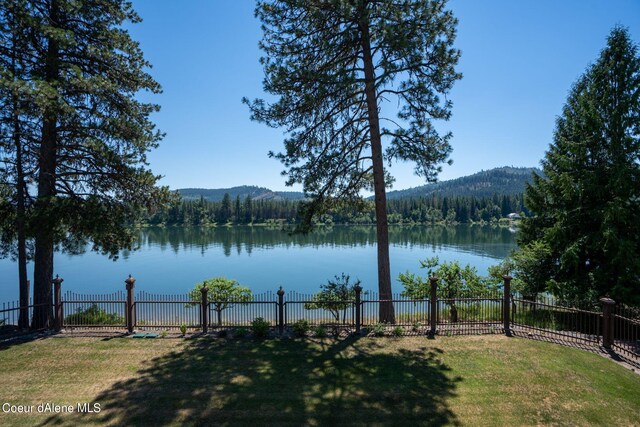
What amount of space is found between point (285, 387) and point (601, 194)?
45.9 ft

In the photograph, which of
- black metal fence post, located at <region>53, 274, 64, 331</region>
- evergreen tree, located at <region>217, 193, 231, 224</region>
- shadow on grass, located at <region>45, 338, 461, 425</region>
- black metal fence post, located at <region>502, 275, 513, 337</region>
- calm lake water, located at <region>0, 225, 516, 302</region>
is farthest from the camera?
evergreen tree, located at <region>217, 193, 231, 224</region>

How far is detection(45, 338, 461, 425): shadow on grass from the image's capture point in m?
6.78

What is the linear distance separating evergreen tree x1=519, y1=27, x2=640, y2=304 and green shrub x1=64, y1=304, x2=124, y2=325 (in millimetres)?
17486

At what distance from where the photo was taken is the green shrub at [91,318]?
Answer: 1302cm

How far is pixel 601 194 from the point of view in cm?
1381

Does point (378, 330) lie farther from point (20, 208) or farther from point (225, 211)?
point (225, 211)

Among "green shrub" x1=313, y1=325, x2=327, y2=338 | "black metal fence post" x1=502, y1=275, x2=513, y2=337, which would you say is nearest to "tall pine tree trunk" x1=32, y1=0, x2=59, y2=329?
"green shrub" x1=313, y1=325, x2=327, y2=338

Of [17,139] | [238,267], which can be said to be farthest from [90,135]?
[238,267]

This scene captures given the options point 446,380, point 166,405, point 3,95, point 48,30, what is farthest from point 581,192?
point 3,95

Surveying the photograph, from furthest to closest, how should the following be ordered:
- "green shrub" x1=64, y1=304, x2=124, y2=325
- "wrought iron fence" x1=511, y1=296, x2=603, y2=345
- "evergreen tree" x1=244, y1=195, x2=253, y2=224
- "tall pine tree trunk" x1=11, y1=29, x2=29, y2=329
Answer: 1. "evergreen tree" x1=244, y1=195, x2=253, y2=224
2. "green shrub" x1=64, y1=304, x2=124, y2=325
3. "tall pine tree trunk" x1=11, y1=29, x2=29, y2=329
4. "wrought iron fence" x1=511, y1=296, x2=603, y2=345

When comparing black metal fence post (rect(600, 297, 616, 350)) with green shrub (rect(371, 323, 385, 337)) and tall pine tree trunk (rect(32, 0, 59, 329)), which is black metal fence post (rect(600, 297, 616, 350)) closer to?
green shrub (rect(371, 323, 385, 337))

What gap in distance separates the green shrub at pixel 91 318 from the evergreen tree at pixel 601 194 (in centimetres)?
1749

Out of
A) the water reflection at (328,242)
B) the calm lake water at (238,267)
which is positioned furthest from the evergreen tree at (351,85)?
the water reflection at (328,242)

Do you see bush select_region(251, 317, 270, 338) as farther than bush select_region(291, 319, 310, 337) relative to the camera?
No
